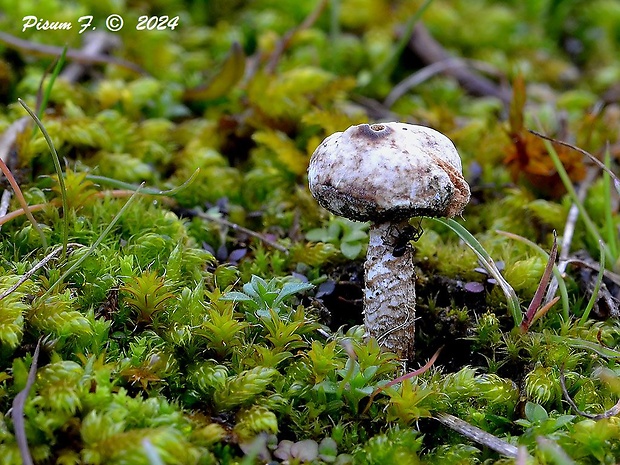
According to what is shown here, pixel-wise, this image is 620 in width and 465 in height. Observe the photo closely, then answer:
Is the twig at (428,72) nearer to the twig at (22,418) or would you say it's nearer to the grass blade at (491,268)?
the grass blade at (491,268)

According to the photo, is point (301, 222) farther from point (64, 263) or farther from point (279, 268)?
point (64, 263)

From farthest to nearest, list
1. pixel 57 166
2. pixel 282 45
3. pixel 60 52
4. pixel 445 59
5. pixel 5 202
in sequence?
pixel 445 59 → pixel 282 45 → pixel 60 52 → pixel 5 202 → pixel 57 166

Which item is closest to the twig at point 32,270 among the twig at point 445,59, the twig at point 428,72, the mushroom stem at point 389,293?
the mushroom stem at point 389,293

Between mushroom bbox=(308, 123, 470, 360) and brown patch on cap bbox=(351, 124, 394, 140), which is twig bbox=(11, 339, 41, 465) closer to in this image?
mushroom bbox=(308, 123, 470, 360)

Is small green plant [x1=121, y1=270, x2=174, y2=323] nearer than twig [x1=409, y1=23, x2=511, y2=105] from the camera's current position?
Yes

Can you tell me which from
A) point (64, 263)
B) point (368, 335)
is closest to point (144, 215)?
point (64, 263)

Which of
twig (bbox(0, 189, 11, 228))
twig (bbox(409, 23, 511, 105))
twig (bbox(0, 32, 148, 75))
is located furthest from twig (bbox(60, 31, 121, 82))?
twig (bbox(409, 23, 511, 105))

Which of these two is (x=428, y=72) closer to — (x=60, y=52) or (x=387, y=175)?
(x=60, y=52)

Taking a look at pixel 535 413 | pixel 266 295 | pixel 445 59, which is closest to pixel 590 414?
pixel 535 413

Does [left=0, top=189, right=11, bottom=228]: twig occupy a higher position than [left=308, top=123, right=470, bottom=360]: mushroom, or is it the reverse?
[left=308, top=123, right=470, bottom=360]: mushroom
